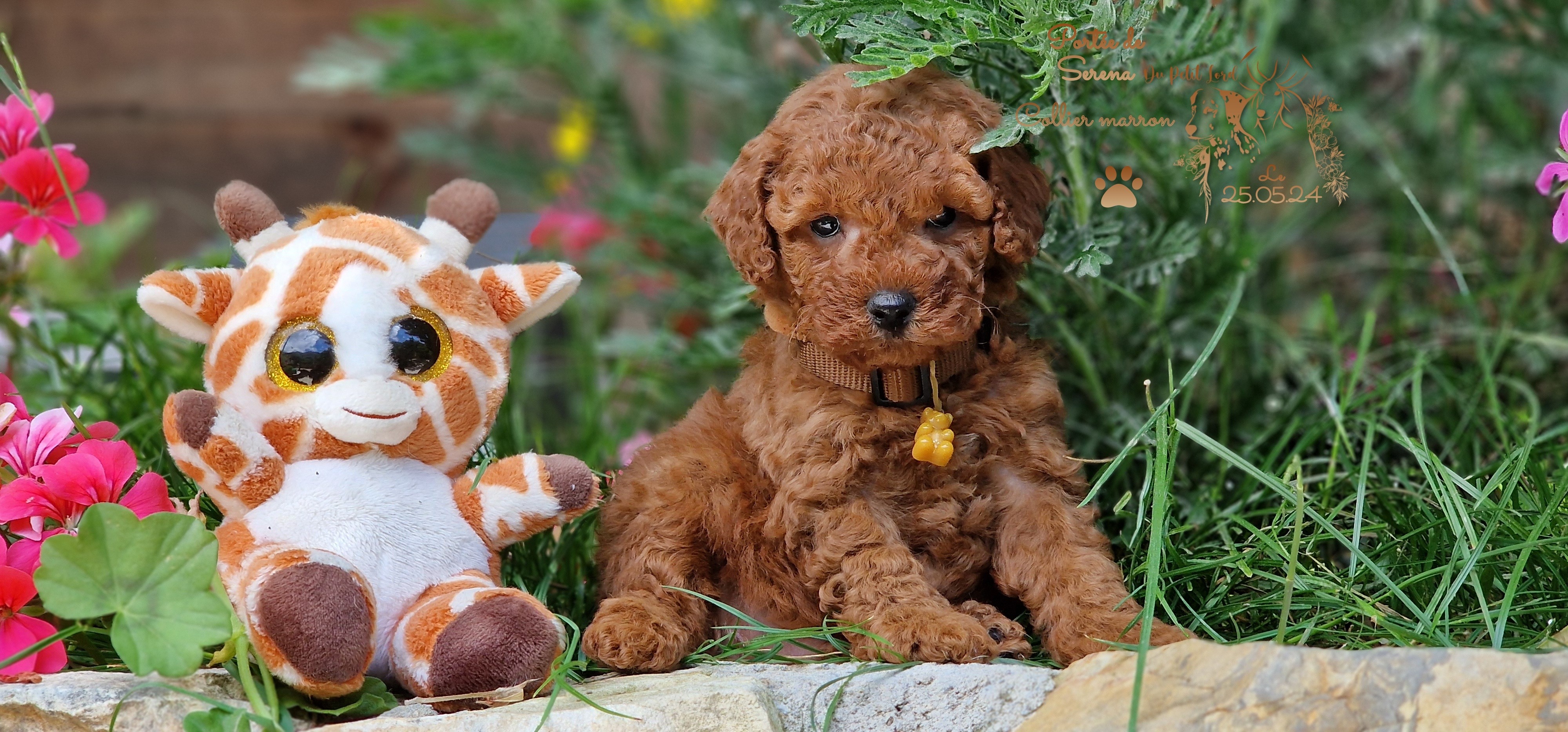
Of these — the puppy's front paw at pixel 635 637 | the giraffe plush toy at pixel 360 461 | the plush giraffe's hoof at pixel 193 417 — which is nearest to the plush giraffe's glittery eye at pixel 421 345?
the giraffe plush toy at pixel 360 461

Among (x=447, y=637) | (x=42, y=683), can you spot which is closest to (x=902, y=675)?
(x=447, y=637)

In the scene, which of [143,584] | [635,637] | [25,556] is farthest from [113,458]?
[635,637]

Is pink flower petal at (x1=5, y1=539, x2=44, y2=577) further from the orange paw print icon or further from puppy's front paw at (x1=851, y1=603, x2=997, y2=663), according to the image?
the orange paw print icon

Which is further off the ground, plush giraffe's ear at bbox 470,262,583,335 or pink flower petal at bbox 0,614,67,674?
plush giraffe's ear at bbox 470,262,583,335

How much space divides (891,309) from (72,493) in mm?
1033

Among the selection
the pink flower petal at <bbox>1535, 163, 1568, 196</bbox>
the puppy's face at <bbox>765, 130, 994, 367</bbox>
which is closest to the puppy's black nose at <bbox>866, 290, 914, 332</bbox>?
the puppy's face at <bbox>765, 130, 994, 367</bbox>

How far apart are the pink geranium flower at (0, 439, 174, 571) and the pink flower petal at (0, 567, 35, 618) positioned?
0.04 metres

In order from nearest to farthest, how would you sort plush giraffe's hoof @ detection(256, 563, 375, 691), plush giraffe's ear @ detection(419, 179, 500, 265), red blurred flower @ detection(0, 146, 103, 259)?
plush giraffe's hoof @ detection(256, 563, 375, 691) → plush giraffe's ear @ detection(419, 179, 500, 265) → red blurred flower @ detection(0, 146, 103, 259)

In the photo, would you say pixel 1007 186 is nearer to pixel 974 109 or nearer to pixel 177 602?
pixel 974 109

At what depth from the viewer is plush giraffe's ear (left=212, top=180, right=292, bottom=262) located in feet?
5.23

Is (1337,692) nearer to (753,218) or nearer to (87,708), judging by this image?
(753,218)

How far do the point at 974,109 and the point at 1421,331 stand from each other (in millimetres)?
1713

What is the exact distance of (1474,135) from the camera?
9.66 ft

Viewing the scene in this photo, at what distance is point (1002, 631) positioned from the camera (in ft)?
4.83
